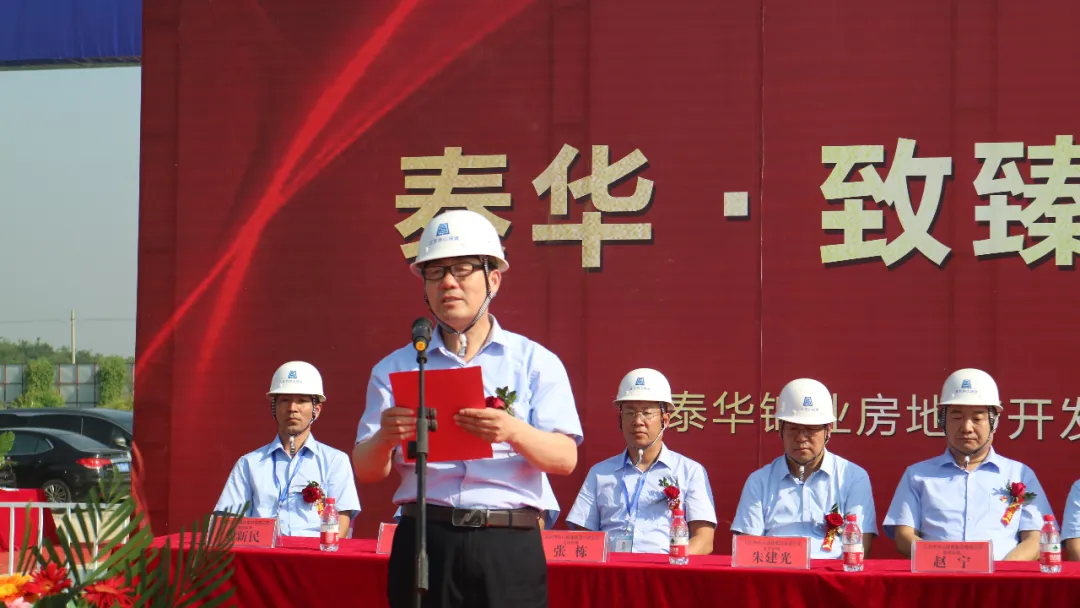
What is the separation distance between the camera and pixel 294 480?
4461 millimetres

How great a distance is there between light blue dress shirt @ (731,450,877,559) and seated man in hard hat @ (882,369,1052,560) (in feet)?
0.43

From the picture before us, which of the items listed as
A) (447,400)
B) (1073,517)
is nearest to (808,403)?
(1073,517)

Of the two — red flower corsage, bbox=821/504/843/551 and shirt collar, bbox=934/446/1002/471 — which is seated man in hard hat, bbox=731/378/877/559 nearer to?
red flower corsage, bbox=821/504/843/551

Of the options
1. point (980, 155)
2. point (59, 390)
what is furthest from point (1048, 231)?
Answer: point (59, 390)

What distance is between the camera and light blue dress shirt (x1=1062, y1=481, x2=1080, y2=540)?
3.88 meters

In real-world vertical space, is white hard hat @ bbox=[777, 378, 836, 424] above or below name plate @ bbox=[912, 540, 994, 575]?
above

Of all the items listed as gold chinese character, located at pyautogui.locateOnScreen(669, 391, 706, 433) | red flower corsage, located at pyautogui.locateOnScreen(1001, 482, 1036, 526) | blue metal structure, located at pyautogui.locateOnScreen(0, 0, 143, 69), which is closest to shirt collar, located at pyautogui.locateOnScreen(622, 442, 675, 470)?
gold chinese character, located at pyautogui.locateOnScreen(669, 391, 706, 433)

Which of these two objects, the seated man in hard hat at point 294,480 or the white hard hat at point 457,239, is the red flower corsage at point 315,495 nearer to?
the seated man in hard hat at point 294,480

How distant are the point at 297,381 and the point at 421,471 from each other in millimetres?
2842

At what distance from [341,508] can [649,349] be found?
1.38 meters

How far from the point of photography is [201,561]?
4.51ft

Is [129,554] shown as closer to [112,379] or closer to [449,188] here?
[449,188]

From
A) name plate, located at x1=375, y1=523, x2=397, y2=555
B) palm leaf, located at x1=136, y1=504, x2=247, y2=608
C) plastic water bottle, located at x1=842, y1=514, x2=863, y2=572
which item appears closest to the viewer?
palm leaf, located at x1=136, y1=504, x2=247, y2=608

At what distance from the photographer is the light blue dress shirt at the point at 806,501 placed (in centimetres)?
409
